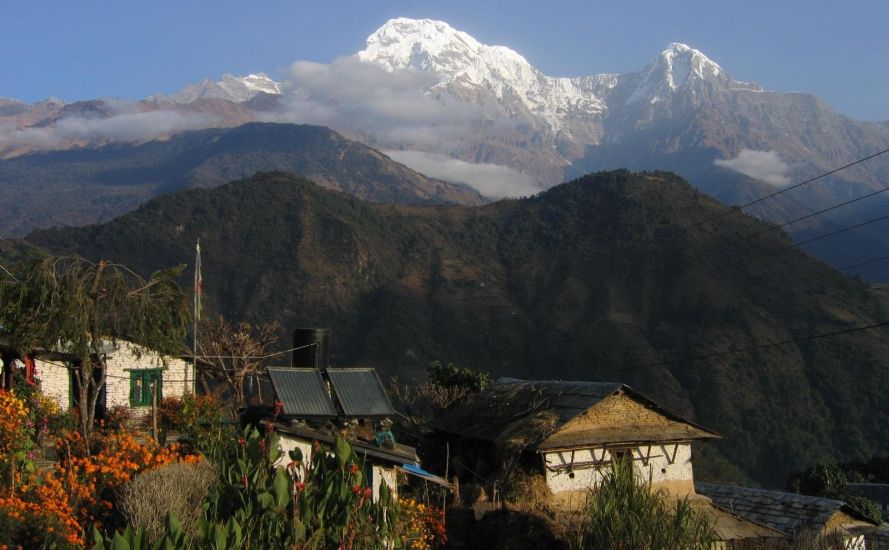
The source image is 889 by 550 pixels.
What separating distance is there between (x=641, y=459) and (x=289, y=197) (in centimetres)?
10883

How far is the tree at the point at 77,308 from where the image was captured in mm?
19344

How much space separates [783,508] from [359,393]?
14047 mm

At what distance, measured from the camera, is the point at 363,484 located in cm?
971

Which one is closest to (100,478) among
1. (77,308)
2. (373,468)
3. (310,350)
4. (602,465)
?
(373,468)

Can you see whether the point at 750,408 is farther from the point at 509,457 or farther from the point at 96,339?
the point at 96,339

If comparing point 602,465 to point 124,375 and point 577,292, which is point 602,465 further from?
point 577,292

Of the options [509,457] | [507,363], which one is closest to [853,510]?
[509,457]

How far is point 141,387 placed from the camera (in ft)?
96.4

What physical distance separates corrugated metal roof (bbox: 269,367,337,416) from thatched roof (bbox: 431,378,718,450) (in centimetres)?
651

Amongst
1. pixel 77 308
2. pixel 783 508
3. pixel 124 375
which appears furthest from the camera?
pixel 124 375

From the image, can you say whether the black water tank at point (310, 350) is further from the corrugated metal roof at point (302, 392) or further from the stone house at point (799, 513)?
the stone house at point (799, 513)

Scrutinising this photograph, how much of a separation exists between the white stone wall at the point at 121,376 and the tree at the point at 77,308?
6.13m

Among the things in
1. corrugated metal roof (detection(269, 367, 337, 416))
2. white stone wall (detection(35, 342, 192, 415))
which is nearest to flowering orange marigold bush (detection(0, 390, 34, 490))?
corrugated metal roof (detection(269, 367, 337, 416))

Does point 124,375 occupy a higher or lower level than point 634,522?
higher
